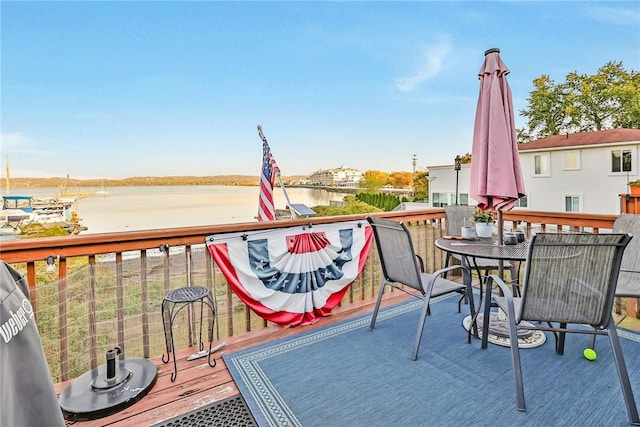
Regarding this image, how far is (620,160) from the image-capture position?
1220 centimetres

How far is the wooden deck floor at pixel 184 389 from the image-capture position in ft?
6.05

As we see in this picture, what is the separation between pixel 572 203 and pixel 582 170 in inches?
59.4

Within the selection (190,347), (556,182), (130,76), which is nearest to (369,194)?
(556,182)

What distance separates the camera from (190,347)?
2.64 meters

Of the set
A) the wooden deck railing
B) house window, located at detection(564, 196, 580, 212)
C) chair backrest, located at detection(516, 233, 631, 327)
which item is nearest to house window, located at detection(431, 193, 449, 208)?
house window, located at detection(564, 196, 580, 212)

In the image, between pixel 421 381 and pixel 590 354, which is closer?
pixel 421 381

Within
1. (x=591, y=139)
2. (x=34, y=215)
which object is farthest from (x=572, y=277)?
(x=591, y=139)

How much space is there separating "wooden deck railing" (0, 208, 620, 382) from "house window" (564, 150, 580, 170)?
614 inches

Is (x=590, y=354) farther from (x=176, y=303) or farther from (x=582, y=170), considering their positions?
(x=582, y=170)

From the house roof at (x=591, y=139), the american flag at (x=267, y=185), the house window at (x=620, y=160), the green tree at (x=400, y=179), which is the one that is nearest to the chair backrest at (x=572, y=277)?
the american flag at (x=267, y=185)

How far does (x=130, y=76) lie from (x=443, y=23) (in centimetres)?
870

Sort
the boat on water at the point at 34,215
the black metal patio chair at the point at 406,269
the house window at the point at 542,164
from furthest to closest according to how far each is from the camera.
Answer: the house window at the point at 542,164
the boat on water at the point at 34,215
the black metal patio chair at the point at 406,269

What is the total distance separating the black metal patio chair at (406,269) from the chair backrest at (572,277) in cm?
66

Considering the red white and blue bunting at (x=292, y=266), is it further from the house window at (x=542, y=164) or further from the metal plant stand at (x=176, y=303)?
the house window at (x=542, y=164)
